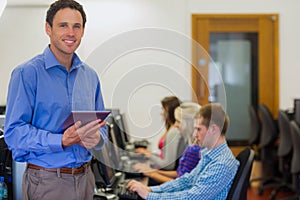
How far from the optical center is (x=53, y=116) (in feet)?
5.88

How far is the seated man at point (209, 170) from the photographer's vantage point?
2199mm

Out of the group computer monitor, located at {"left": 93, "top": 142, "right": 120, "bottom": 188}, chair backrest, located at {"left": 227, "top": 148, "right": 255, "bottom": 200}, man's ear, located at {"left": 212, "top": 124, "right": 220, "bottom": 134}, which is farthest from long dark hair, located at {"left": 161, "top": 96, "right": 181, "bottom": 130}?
chair backrest, located at {"left": 227, "top": 148, "right": 255, "bottom": 200}

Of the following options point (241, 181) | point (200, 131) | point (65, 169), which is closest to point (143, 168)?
point (200, 131)

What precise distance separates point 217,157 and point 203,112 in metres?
0.28

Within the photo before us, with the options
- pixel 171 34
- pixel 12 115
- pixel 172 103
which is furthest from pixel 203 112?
pixel 172 103

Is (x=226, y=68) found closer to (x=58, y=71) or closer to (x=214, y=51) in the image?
(x=214, y=51)

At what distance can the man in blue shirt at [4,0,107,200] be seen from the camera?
1.70 meters

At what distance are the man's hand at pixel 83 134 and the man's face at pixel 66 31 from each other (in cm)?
32

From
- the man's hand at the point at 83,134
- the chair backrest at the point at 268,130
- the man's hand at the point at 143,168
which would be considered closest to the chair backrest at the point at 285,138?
the chair backrest at the point at 268,130

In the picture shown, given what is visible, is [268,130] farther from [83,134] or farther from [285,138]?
[83,134]

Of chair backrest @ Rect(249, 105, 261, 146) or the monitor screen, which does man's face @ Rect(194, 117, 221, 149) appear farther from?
chair backrest @ Rect(249, 105, 261, 146)

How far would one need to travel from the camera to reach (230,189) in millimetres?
2182

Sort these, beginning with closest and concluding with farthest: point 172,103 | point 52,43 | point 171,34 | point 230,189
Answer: point 52,43 → point 230,189 → point 171,34 → point 172,103

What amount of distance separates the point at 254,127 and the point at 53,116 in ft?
14.5
